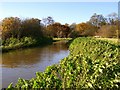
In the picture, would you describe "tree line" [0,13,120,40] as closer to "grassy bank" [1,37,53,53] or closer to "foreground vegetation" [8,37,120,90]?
"grassy bank" [1,37,53,53]

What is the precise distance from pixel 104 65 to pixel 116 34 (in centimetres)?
3072

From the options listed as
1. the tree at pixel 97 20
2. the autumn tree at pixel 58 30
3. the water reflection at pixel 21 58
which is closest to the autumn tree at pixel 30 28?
the water reflection at pixel 21 58

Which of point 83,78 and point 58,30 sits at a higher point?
point 58,30

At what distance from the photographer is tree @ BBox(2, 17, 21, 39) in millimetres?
31748

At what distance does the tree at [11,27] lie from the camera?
1250 inches

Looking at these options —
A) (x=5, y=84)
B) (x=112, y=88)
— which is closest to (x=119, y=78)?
(x=112, y=88)

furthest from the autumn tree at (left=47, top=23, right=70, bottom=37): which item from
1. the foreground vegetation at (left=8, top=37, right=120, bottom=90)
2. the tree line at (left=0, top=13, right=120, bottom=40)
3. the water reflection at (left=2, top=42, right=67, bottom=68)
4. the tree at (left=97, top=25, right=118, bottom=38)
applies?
the foreground vegetation at (left=8, top=37, right=120, bottom=90)

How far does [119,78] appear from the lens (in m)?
4.55

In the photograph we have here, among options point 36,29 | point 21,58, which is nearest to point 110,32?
point 36,29

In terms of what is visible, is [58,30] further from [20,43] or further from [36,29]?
[20,43]

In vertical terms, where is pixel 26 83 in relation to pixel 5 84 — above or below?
above

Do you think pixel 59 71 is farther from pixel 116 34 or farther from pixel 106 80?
pixel 116 34

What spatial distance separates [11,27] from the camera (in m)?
32.9

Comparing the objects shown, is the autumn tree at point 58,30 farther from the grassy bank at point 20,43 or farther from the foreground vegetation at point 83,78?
the foreground vegetation at point 83,78
